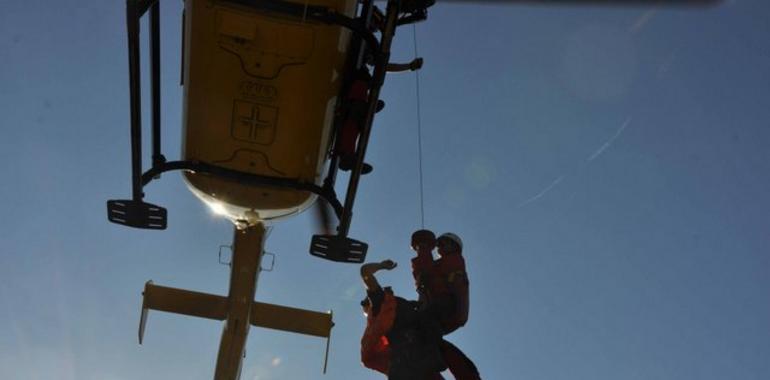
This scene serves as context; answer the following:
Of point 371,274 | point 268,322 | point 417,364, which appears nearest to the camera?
point 417,364

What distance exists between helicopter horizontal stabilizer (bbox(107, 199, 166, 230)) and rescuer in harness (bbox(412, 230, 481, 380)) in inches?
111

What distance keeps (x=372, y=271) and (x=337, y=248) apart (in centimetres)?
152

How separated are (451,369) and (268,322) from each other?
4.22 meters

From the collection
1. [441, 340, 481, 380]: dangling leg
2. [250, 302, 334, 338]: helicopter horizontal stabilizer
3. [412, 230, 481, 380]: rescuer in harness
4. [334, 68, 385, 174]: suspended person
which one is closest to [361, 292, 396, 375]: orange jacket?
[412, 230, 481, 380]: rescuer in harness

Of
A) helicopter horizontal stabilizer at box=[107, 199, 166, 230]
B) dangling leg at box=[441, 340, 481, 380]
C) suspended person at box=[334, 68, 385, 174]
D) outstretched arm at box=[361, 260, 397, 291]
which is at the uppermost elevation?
suspended person at box=[334, 68, 385, 174]

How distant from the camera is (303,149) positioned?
21.3ft

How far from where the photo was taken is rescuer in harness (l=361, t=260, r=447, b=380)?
15.3ft

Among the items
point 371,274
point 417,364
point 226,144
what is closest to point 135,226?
point 226,144

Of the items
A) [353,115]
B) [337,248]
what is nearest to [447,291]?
[337,248]

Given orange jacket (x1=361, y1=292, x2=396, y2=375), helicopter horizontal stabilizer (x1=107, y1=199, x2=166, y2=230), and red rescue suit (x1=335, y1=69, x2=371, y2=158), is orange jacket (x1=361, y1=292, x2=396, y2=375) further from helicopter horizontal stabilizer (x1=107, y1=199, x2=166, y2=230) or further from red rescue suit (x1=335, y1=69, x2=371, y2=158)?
helicopter horizontal stabilizer (x1=107, y1=199, x2=166, y2=230)

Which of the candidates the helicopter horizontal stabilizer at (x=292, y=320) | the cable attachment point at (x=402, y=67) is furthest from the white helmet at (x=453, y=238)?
the helicopter horizontal stabilizer at (x=292, y=320)

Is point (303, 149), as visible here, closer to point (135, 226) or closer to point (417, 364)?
point (135, 226)

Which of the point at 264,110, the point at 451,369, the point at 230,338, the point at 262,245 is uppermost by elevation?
the point at 264,110

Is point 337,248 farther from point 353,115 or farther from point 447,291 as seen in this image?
point 447,291
